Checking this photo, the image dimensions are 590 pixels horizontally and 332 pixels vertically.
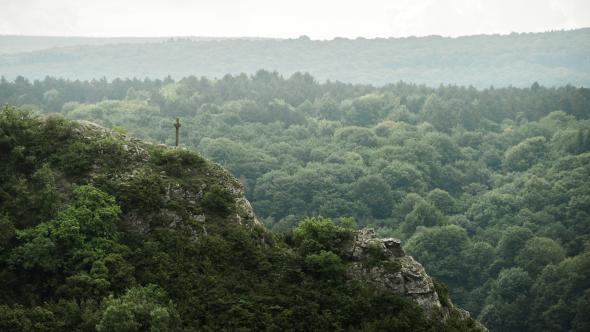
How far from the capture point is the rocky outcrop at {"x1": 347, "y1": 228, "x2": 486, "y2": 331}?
40438mm

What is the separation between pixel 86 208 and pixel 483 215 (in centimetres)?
10003

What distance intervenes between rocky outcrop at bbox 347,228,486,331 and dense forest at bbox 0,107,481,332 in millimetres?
324

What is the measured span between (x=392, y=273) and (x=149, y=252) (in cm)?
1307

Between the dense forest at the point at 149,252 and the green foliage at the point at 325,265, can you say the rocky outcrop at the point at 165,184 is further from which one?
the green foliage at the point at 325,265

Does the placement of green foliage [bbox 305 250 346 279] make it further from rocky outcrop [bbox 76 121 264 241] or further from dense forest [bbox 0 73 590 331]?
dense forest [bbox 0 73 590 331]

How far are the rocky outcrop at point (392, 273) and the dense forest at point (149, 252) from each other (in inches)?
12.8

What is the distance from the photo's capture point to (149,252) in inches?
1507

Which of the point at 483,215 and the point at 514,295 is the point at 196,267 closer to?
the point at 514,295

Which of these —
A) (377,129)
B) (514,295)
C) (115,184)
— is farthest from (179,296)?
(377,129)

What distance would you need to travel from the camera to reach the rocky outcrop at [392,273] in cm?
4044

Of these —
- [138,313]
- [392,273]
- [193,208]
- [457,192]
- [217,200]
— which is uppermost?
[217,200]

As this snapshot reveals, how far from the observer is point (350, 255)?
42.1m

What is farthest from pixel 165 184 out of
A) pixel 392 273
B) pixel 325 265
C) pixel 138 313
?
pixel 392 273

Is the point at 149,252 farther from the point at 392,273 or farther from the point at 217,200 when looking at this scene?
the point at 392,273
